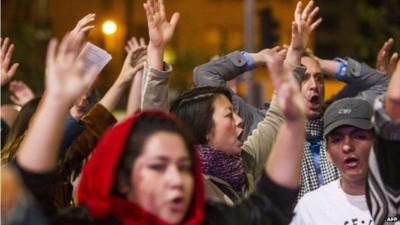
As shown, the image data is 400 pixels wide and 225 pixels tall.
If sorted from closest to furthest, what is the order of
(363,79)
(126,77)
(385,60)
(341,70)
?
(126,77)
(363,79)
(341,70)
(385,60)

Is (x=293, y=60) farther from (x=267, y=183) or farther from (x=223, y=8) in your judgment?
(x=223, y=8)

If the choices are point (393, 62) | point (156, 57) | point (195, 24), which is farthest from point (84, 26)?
point (195, 24)

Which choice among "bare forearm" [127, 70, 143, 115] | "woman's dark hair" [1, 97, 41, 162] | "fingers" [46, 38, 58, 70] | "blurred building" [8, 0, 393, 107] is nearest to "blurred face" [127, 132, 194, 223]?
"fingers" [46, 38, 58, 70]

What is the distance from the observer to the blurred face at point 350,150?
4.82 meters

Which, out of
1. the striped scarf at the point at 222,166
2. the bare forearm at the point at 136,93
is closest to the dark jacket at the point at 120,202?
the striped scarf at the point at 222,166

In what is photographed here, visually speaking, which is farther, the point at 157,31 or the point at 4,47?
the point at 4,47

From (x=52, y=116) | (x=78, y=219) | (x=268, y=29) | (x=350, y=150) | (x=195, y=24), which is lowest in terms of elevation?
(x=78, y=219)

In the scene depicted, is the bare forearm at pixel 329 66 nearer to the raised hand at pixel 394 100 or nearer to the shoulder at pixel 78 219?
the raised hand at pixel 394 100

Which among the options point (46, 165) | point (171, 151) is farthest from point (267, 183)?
point (46, 165)

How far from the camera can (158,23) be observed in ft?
16.6

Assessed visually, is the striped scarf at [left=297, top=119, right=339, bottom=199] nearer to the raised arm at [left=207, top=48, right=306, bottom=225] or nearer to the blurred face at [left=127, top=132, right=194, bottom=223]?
the raised arm at [left=207, top=48, right=306, bottom=225]

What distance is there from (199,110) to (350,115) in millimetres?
680

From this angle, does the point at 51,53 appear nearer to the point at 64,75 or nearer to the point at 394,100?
the point at 64,75

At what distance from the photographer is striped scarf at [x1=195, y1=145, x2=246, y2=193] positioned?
472 centimetres
